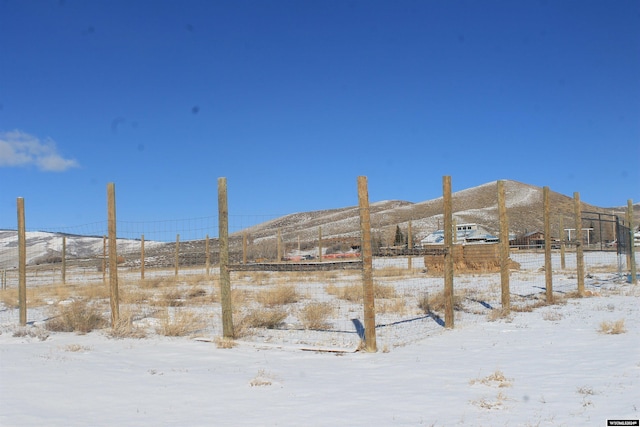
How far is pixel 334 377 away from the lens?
6.25 m

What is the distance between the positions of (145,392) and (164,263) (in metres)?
31.5

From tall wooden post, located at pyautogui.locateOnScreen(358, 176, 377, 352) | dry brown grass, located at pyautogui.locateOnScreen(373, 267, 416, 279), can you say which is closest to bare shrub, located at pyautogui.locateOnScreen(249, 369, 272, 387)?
tall wooden post, located at pyautogui.locateOnScreen(358, 176, 377, 352)

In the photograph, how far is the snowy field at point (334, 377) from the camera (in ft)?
15.5

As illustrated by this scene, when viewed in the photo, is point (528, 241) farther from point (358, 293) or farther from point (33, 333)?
point (33, 333)

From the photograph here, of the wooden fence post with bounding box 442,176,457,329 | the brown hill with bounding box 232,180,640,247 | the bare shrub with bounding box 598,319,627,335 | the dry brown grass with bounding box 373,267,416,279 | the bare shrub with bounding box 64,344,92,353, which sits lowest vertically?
the dry brown grass with bounding box 373,267,416,279

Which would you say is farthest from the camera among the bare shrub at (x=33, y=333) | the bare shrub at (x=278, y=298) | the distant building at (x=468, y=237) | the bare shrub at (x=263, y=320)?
the distant building at (x=468, y=237)

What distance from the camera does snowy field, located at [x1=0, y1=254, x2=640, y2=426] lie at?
473 cm

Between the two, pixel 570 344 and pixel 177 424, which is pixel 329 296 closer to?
pixel 570 344

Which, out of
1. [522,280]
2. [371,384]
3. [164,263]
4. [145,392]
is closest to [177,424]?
[145,392]

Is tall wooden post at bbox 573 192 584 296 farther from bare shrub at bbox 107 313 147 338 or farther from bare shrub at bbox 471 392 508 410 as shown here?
bare shrub at bbox 107 313 147 338

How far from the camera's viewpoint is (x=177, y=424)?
14.9 ft

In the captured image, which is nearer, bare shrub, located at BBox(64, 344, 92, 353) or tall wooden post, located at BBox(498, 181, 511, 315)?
bare shrub, located at BBox(64, 344, 92, 353)

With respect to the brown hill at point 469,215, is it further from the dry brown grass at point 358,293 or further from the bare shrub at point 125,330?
the bare shrub at point 125,330

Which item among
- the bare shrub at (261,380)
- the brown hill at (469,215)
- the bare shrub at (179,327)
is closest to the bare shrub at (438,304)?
the bare shrub at (179,327)
